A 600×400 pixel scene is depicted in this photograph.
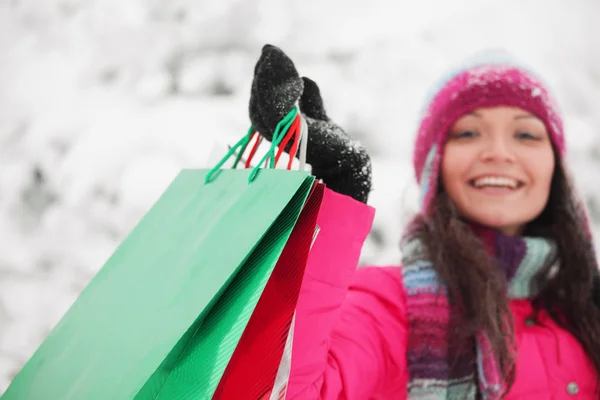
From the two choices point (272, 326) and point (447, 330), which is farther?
point (447, 330)

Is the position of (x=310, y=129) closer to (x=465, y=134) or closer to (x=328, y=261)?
(x=328, y=261)

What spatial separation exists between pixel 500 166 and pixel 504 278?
0.76 feet

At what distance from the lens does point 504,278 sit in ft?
3.02

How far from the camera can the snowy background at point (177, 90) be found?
47.8 inches

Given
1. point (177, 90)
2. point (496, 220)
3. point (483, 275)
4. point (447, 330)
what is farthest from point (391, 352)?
point (177, 90)

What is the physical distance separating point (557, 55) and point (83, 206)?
1626 millimetres

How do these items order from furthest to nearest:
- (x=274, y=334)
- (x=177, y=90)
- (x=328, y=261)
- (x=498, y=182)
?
(x=177, y=90), (x=498, y=182), (x=328, y=261), (x=274, y=334)

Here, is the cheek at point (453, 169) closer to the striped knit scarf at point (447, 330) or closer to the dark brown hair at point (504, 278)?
the dark brown hair at point (504, 278)

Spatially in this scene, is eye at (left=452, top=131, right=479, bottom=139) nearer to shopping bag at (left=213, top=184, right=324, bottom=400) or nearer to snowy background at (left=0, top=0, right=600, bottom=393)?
snowy background at (left=0, top=0, right=600, bottom=393)

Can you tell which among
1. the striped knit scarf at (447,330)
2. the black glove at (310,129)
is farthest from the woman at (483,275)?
the black glove at (310,129)

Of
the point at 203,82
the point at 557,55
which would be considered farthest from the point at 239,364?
the point at 557,55

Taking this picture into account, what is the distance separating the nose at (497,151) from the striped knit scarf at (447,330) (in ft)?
0.52

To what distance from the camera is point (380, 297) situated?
92 cm

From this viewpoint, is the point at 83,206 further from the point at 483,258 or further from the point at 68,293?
the point at 483,258
